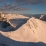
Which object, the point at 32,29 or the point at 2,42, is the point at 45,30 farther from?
the point at 2,42

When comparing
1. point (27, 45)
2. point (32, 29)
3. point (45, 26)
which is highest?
point (27, 45)

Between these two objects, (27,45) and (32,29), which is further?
(32,29)

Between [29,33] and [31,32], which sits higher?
[29,33]

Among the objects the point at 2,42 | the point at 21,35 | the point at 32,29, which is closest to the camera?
the point at 2,42

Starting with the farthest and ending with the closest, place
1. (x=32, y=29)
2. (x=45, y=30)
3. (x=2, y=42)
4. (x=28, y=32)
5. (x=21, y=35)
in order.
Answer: (x=45, y=30), (x=32, y=29), (x=28, y=32), (x=21, y=35), (x=2, y=42)

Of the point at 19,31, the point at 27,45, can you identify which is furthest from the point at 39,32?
the point at 27,45

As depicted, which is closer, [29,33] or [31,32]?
[29,33]

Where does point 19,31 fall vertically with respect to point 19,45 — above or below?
below

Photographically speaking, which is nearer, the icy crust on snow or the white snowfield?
the white snowfield

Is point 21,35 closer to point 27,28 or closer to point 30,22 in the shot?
point 27,28

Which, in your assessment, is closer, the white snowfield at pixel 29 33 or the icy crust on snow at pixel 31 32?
the white snowfield at pixel 29 33
